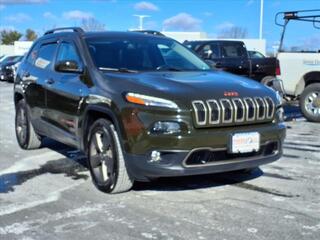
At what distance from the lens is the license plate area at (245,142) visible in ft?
17.5

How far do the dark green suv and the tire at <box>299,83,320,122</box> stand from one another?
17.4 feet

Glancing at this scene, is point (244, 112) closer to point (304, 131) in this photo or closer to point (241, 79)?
point (241, 79)

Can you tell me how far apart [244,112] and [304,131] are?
5.48 m

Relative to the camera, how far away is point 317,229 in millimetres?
4652

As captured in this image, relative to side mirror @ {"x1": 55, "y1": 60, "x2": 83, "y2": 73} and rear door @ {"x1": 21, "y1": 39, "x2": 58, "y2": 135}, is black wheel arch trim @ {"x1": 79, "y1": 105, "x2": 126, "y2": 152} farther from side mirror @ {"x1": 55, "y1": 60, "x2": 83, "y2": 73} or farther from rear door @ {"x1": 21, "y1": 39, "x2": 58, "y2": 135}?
rear door @ {"x1": 21, "y1": 39, "x2": 58, "y2": 135}

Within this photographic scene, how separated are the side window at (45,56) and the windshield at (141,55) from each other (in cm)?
106

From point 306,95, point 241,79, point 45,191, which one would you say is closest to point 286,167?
point 241,79

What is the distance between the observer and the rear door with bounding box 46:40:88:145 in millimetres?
6349

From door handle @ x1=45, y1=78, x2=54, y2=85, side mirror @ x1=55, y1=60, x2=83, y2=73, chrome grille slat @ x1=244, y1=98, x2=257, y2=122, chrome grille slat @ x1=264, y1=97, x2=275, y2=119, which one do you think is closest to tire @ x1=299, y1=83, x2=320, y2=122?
chrome grille slat @ x1=264, y1=97, x2=275, y2=119

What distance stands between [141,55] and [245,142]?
1.87m

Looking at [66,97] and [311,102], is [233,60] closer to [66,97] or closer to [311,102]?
[311,102]

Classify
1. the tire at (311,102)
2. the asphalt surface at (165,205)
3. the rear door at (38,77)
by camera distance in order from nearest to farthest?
the asphalt surface at (165,205) < the rear door at (38,77) < the tire at (311,102)

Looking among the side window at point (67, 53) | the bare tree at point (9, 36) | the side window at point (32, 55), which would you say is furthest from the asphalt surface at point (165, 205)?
the bare tree at point (9, 36)

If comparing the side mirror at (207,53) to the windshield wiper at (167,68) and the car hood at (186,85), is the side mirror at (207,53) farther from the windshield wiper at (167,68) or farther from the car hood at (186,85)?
the car hood at (186,85)
